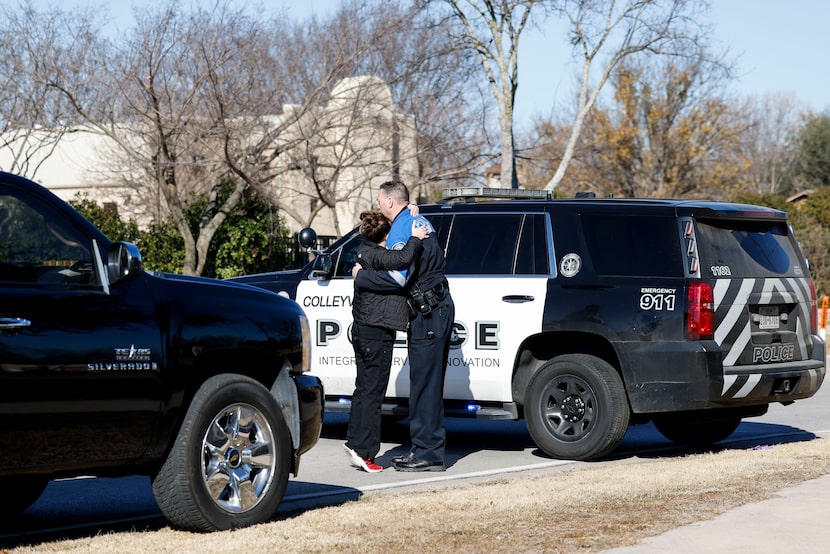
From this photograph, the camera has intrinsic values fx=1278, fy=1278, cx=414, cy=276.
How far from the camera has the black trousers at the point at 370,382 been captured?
29.6 ft

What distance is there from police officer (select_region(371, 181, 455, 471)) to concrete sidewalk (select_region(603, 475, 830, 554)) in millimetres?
2701

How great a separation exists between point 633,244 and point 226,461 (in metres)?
4.33

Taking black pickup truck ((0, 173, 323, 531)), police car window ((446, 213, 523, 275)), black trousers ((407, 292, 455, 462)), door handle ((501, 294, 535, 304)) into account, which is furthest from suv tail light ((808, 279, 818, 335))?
black pickup truck ((0, 173, 323, 531))

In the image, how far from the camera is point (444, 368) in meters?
9.35

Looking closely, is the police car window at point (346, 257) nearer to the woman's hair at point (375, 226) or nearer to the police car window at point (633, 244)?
the woman's hair at point (375, 226)

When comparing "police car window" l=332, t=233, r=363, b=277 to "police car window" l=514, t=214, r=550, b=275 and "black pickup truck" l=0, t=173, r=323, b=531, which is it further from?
"black pickup truck" l=0, t=173, r=323, b=531

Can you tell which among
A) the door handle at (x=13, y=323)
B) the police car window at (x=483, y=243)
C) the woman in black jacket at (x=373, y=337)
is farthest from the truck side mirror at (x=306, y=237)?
the door handle at (x=13, y=323)

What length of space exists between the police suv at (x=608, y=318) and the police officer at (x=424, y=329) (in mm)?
1036

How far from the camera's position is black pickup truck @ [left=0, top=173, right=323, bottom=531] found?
5938 millimetres

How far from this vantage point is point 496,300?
10234 millimetres

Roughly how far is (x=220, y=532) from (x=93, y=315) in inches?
51.9

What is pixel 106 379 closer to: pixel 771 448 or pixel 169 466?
pixel 169 466

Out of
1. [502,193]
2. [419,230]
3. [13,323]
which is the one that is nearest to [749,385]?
[502,193]

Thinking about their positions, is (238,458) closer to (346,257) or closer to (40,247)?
(40,247)
